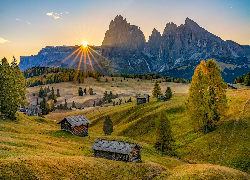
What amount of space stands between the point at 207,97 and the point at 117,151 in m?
23.7

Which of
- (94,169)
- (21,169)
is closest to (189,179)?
(94,169)

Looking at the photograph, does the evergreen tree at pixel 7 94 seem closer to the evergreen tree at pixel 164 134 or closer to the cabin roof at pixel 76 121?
the cabin roof at pixel 76 121

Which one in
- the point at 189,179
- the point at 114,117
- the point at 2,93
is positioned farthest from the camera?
the point at 114,117

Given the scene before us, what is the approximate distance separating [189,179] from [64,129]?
39716 millimetres

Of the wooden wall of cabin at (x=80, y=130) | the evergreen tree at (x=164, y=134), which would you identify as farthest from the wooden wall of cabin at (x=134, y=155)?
the wooden wall of cabin at (x=80, y=130)

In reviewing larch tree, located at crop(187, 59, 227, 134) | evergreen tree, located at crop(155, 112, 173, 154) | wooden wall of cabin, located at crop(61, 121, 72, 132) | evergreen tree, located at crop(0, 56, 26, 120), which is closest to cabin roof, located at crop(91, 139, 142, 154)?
evergreen tree, located at crop(155, 112, 173, 154)

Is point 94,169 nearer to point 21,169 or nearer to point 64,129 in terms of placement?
point 21,169

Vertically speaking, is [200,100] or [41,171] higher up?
[200,100]

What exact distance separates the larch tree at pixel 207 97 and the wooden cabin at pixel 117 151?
18.0 m

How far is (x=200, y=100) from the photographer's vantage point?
141 ft

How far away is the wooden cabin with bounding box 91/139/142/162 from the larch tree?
59.0 ft

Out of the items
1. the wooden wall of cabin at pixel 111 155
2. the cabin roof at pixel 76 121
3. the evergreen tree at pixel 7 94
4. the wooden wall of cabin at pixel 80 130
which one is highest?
the evergreen tree at pixel 7 94

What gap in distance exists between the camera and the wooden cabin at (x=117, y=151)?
32594mm

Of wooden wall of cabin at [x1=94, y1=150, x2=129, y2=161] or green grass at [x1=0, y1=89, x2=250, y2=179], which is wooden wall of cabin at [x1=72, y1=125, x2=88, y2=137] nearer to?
green grass at [x1=0, y1=89, x2=250, y2=179]
